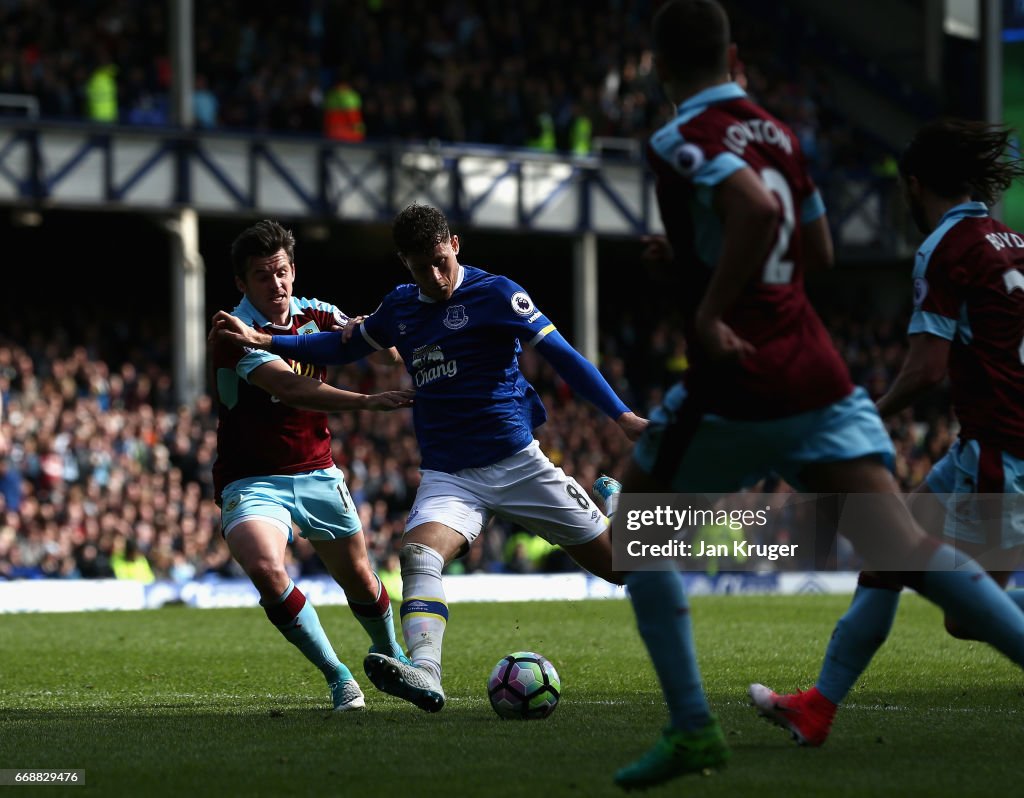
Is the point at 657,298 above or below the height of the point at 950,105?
below

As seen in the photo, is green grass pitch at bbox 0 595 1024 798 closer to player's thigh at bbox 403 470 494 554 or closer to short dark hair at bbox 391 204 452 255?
player's thigh at bbox 403 470 494 554

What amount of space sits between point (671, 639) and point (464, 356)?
2.83 meters

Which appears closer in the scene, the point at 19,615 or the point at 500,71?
the point at 19,615

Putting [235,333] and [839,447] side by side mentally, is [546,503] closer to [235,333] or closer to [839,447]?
[235,333]

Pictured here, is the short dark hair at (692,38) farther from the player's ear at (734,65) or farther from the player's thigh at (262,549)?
the player's thigh at (262,549)

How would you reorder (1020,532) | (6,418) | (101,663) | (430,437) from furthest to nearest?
(6,418) < (101,663) < (430,437) < (1020,532)

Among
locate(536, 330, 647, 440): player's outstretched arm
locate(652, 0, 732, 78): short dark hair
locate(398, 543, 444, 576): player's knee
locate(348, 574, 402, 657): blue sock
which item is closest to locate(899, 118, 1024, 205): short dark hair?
locate(652, 0, 732, 78): short dark hair

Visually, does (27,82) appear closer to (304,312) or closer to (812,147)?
(812,147)

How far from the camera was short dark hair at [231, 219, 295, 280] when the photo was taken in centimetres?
838

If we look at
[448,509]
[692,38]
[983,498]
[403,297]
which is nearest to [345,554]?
[448,509]

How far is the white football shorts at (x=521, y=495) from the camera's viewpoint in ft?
26.2

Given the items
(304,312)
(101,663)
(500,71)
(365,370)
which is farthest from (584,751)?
(500,71)

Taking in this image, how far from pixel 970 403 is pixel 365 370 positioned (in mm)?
21222

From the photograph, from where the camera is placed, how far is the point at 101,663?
11562mm
